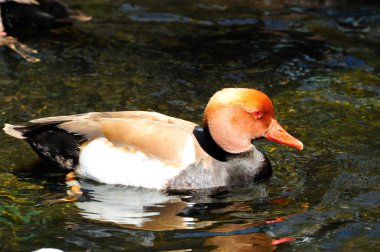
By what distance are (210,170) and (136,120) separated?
79 cm

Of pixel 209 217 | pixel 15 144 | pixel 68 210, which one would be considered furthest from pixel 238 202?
pixel 15 144

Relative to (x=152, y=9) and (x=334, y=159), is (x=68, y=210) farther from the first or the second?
(x=152, y=9)

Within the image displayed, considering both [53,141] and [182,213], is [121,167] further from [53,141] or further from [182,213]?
[182,213]

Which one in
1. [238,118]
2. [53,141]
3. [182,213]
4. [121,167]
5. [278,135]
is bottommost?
[182,213]

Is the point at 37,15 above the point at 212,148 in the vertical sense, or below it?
above

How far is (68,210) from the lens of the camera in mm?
6316

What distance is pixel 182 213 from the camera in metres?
6.38

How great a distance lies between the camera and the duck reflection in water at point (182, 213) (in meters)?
5.80

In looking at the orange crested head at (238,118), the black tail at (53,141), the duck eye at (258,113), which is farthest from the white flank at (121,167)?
the duck eye at (258,113)

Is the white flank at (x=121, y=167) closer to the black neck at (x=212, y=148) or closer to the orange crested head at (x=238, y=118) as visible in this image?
the black neck at (x=212, y=148)

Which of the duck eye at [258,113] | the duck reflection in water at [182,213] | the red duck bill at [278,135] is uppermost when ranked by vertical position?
the duck eye at [258,113]

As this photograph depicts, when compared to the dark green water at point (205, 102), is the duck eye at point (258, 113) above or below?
above

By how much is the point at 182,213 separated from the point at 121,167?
0.80 m

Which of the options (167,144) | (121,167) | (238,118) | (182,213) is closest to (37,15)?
(121,167)
